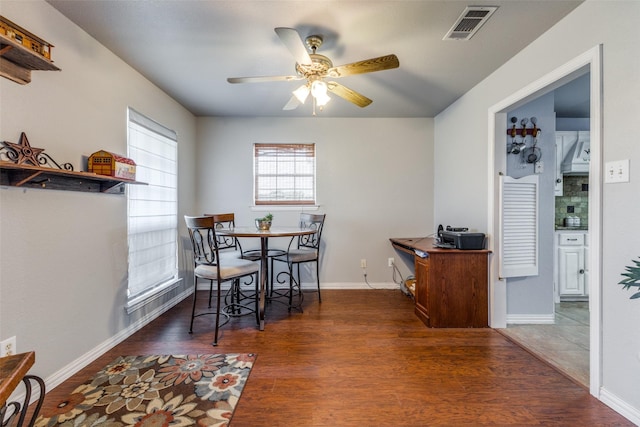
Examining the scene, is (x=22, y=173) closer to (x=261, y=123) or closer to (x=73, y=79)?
(x=73, y=79)

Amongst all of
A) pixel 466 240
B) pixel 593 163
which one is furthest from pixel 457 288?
pixel 593 163

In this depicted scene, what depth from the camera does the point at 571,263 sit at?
324 centimetres

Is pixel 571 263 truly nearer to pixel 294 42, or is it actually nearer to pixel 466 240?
pixel 466 240

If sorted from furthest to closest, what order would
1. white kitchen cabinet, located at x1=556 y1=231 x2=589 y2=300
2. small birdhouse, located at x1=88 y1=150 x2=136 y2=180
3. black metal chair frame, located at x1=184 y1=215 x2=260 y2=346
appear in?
white kitchen cabinet, located at x1=556 y1=231 x2=589 y2=300 < black metal chair frame, located at x1=184 y1=215 x2=260 y2=346 < small birdhouse, located at x1=88 y1=150 x2=136 y2=180

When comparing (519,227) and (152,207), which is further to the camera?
(152,207)

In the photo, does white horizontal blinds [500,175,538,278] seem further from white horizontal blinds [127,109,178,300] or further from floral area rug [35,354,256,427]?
white horizontal blinds [127,109,178,300]

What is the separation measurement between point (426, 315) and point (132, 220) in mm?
2892

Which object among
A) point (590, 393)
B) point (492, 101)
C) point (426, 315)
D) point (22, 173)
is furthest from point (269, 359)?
point (492, 101)

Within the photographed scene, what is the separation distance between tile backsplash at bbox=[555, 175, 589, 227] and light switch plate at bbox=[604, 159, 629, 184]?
2493 mm

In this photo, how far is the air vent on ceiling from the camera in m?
1.74

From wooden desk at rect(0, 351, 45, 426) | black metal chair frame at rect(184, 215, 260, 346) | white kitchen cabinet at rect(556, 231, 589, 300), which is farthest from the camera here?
white kitchen cabinet at rect(556, 231, 589, 300)

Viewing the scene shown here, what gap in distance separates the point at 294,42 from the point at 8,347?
2335 millimetres

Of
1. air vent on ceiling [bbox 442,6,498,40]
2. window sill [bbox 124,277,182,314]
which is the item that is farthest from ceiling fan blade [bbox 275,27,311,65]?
window sill [bbox 124,277,182,314]

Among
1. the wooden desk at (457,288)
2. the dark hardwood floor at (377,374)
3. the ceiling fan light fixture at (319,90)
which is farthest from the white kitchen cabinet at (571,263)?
the ceiling fan light fixture at (319,90)
